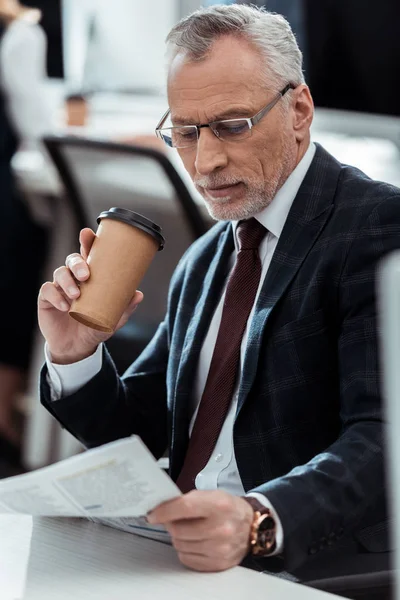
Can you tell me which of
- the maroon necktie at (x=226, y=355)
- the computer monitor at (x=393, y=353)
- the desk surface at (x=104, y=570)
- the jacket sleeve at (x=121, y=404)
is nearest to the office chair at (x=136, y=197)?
the jacket sleeve at (x=121, y=404)

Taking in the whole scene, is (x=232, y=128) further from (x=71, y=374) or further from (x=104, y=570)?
(x=104, y=570)

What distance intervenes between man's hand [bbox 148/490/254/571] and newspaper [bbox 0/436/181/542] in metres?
0.02

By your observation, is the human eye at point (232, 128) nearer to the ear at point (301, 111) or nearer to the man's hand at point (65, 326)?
the ear at point (301, 111)

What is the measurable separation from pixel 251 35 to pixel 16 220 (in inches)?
78.4

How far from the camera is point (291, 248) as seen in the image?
4.28 feet

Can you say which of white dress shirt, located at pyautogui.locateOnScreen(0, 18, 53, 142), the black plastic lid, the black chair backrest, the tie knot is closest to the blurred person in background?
white dress shirt, located at pyautogui.locateOnScreen(0, 18, 53, 142)

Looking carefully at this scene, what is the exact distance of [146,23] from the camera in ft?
11.6

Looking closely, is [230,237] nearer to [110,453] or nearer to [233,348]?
[233,348]

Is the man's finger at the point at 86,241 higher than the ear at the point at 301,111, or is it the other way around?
the ear at the point at 301,111

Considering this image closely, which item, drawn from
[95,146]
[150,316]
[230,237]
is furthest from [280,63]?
[150,316]

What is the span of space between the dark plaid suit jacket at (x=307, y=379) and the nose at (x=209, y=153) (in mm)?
110

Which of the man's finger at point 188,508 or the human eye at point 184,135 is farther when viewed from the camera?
the human eye at point 184,135

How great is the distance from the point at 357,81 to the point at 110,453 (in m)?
1.92

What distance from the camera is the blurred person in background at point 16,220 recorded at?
10.4 ft
